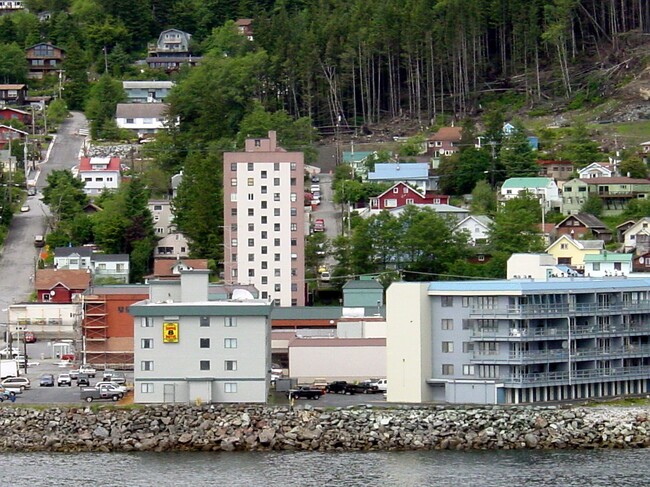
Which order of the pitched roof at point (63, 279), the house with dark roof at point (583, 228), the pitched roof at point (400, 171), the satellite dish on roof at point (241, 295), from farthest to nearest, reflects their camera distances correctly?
the pitched roof at point (400, 171) < the house with dark roof at point (583, 228) < the pitched roof at point (63, 279) < the satellite dish on roof at point (241, 295)

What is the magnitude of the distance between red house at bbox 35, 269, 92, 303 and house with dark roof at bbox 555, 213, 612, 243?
53.4ft

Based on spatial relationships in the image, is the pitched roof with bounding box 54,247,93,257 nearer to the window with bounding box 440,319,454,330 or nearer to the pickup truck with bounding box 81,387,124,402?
A: the pickup truck with bounding box 81,387,124,402

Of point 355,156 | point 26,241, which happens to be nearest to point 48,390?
point 26,241

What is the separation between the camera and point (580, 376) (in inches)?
1868

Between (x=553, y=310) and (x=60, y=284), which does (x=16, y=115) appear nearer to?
(x=60, y=284)

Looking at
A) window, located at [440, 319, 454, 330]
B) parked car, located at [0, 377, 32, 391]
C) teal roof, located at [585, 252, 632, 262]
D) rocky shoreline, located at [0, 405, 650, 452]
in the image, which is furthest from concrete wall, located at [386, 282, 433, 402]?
teal roof, located at [585, 252, 632, 262]

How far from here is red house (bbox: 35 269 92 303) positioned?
6500cm

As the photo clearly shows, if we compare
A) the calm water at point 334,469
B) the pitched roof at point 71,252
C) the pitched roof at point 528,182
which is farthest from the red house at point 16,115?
the calm water at point 334,469

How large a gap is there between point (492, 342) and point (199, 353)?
22.3ft

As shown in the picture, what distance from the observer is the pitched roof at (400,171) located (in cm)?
7650

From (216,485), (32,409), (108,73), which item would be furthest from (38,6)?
(216,485)

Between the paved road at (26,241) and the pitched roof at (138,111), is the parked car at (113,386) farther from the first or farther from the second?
the pitched roof at (138,111)

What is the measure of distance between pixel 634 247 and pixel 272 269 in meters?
12.1

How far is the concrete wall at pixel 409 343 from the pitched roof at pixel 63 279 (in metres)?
20.3
